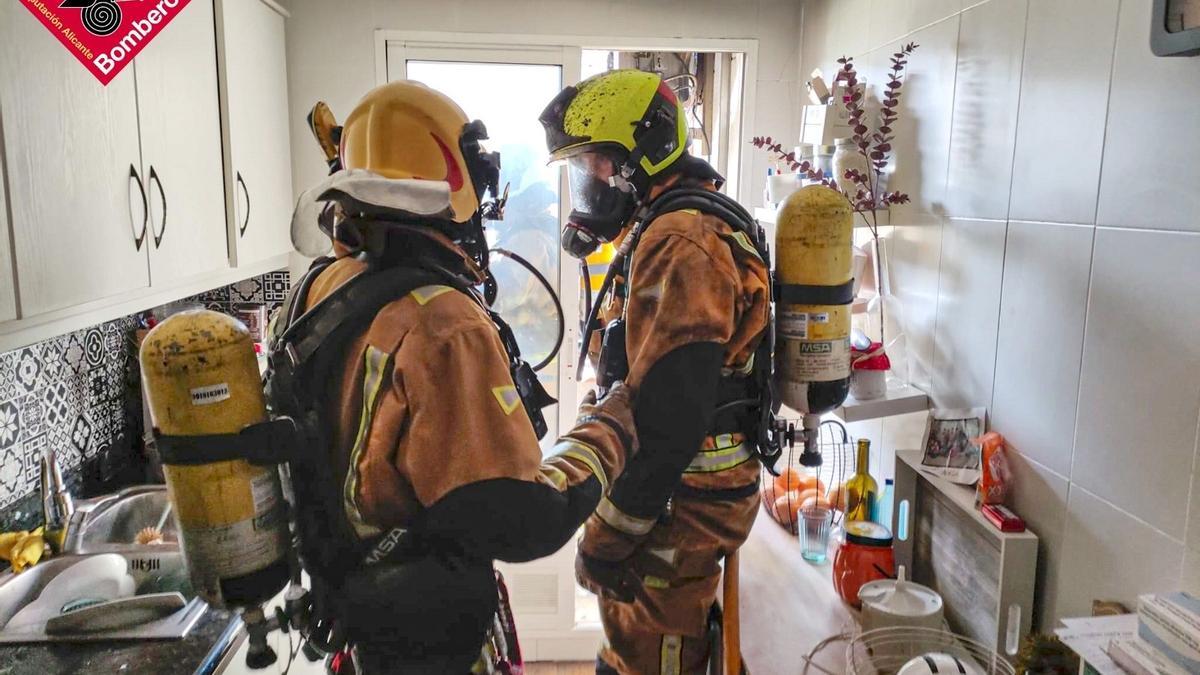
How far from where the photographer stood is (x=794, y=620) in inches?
63.3

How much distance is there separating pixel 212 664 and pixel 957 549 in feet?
4.54

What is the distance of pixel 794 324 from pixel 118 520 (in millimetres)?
1700

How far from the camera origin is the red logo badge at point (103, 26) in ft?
Answer: 4.31

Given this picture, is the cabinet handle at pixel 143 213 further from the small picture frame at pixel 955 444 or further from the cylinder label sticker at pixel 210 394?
the small picture frame at pixel 955 444

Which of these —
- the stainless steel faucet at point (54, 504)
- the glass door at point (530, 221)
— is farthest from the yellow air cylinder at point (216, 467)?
the glass door at point (530, 221)

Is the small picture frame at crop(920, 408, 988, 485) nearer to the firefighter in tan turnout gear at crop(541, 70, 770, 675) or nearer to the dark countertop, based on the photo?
the firefighter in tan turnout gear at crop(541, 70, 770, 675)

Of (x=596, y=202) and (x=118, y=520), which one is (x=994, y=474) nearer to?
(x=596, y=202)

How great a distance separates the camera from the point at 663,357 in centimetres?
130

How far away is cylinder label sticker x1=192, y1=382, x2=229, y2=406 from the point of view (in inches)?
35.5

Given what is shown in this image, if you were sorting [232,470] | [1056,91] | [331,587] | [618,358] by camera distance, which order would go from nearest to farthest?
[232,470] < [331,587] < [1056,91] < [618,358]

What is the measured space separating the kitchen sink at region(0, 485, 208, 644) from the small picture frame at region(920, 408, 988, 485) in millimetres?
1390

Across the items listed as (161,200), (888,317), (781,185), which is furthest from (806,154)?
(161,200)

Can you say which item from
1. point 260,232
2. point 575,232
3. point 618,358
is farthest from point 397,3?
point 618,358

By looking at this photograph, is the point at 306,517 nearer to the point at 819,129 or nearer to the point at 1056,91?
the point at 1056,91
